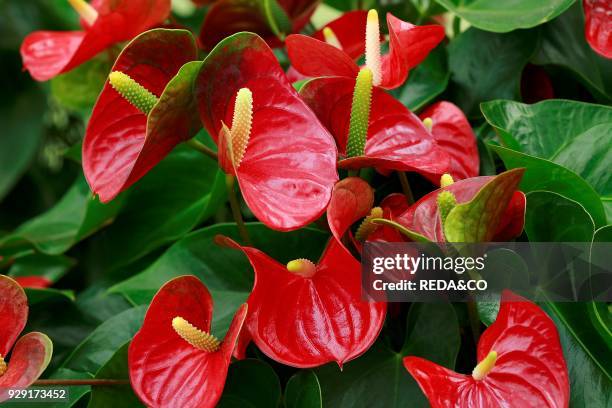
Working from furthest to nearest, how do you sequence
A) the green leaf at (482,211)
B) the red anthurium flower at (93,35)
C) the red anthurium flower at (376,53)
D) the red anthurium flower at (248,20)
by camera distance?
the red anthurium flower at (248,20) < the red anthurium flower at (93,35) < the red anthurium flower at (376,53) < the green leaf at (482,211)

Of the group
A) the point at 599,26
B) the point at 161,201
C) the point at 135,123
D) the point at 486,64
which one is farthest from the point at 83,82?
the point at 599,26

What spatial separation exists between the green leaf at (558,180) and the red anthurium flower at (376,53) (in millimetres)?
102

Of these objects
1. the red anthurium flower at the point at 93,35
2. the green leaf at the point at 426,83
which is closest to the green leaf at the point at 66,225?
the red anthurium flower at the point at 93,35

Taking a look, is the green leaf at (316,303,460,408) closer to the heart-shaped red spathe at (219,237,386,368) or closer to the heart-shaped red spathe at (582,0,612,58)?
the heart-shaped red spathe at (219,237,386,368)

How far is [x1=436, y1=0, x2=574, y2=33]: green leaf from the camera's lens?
0.67 m

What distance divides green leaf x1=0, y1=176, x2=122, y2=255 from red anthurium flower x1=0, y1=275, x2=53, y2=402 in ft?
0.78

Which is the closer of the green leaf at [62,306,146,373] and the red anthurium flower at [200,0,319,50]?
the green leaf at [62,306,146,373]

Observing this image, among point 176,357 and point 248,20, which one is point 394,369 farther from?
point 248,20

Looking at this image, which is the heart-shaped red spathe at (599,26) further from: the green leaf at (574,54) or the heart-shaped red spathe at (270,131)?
the heart-shaped red spathe at (270,131)

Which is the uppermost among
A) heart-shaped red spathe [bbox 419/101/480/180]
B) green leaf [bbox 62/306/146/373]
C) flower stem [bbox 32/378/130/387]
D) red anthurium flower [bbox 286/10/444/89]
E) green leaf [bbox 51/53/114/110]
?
red anthurium flower [bbox 286/10/444/89]

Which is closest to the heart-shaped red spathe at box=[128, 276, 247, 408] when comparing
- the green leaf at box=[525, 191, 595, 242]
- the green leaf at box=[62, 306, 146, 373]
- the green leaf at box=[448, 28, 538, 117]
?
the green leaf at box=[62, 306, 146, 373]

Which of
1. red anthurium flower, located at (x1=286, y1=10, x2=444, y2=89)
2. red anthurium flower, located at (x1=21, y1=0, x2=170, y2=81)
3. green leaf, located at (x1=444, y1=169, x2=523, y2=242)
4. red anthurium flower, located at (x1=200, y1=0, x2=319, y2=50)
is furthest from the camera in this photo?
red anthurium flower, located at (x1=200, y1=0, x2=319, y2=50)

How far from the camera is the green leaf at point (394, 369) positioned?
0.56 m

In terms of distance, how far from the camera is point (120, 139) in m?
0.58
